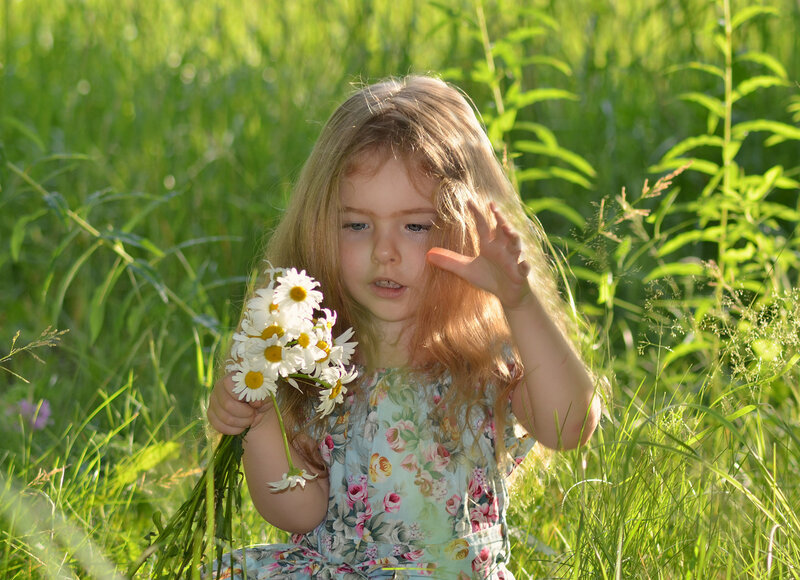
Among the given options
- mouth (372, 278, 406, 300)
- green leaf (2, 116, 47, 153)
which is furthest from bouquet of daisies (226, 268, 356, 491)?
green leaf (2, 116, 47, 153)

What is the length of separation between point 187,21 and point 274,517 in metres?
2.90

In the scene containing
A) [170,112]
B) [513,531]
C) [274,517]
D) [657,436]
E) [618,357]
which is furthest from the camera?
[170,112]

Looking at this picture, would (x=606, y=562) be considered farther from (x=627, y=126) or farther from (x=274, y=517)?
(x=627, y=126)

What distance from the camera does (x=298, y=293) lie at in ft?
4.42

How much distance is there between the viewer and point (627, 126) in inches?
145

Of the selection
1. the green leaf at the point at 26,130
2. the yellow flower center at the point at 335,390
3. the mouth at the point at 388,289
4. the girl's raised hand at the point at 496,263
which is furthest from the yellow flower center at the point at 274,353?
the green leaf at the point at 26,130

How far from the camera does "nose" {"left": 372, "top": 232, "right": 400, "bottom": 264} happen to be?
5.74 ft

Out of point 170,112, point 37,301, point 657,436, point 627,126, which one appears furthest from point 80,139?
point 657,436

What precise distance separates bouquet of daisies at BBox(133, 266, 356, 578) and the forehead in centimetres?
33

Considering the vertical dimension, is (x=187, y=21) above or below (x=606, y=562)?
above

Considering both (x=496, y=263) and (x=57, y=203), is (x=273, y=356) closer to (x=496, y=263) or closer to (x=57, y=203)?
(x=496, y=263)

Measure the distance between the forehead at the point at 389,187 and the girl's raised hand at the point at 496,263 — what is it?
0.47 ft

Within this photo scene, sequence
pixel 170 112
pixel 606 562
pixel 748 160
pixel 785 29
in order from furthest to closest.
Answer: pixel 785 29, pixel 170 112, pixel 748 160, pixel 606 562

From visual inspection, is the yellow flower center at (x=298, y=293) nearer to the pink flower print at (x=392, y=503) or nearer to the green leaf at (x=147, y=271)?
the pink flower print at (x=392, y=503)
